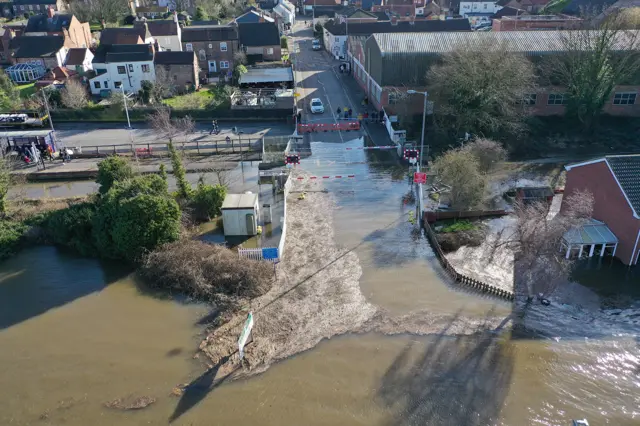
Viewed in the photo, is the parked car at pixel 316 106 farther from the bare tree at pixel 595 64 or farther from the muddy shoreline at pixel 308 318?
the muddy shoreline at pixel 308 318

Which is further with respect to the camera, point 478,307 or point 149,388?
point 478,307

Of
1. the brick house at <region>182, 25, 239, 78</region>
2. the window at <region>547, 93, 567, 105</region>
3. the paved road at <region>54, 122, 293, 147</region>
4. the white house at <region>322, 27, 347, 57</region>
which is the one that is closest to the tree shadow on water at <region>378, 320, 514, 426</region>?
the paved road at <region>54, 122, 293, 147</region>

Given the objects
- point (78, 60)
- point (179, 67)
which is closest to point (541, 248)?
point (179, 67)

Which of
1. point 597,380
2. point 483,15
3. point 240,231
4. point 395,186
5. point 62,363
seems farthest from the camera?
point 483,15

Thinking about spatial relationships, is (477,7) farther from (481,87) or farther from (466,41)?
(481,87)

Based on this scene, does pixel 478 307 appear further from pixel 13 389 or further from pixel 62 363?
pixel 13 389

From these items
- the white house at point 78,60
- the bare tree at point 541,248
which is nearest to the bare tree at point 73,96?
the white house at point 78,60

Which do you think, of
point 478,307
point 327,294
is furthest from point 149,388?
point 478,307
